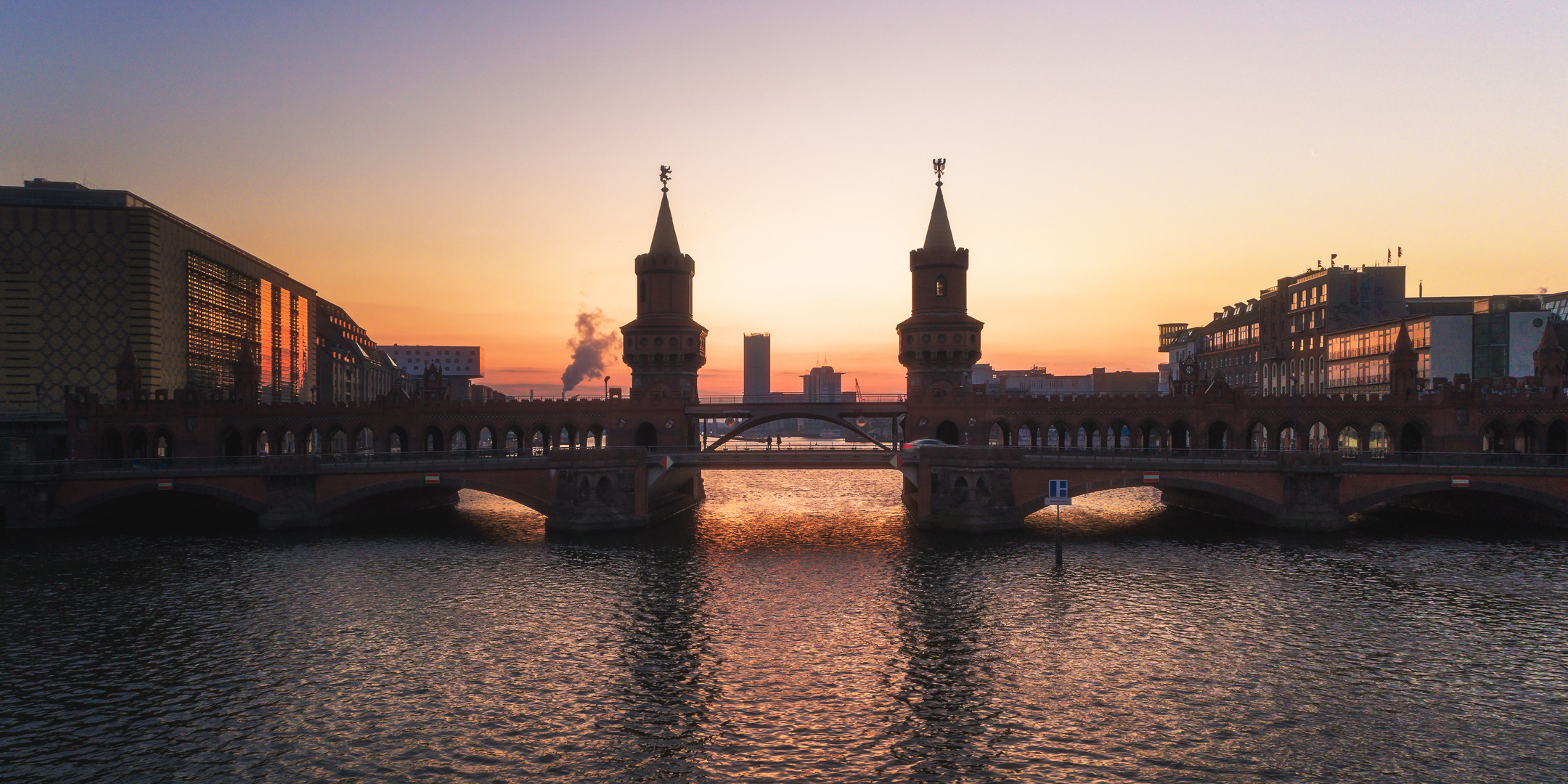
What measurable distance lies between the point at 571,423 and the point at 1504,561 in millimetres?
73833

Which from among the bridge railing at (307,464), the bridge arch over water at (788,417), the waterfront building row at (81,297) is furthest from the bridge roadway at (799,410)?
the waterfront building row at (81,297)

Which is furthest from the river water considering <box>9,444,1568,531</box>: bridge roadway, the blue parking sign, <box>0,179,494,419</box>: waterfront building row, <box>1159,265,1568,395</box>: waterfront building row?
<box>1159,265,1568,395</box>: waterfront building row

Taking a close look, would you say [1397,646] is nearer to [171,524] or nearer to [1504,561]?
[1504,561]

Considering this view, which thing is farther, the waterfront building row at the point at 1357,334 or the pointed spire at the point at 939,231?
the waterfront building row at the point at 1357,334

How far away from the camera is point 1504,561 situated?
173 feet

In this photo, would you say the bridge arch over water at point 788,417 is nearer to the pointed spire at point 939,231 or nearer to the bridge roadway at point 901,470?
the bridge roadway at point 901,470

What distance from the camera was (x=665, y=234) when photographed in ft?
306

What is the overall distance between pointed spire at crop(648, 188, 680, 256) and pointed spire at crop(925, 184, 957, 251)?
28.0 m

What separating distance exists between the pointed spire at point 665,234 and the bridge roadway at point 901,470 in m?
31.9

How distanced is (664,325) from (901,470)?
35.1m

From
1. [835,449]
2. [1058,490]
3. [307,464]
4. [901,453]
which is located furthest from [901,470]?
[307,464]

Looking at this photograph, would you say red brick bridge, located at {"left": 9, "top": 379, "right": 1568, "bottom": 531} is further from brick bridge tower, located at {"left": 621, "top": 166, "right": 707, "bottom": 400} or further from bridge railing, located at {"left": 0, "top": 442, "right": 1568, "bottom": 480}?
brick bridge tower, located at {"left": 621, "top": 166, "right": 707, "bottom": 400}

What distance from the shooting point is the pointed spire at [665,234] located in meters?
92.7

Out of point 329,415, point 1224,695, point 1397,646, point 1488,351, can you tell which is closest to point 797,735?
point 1224,695
